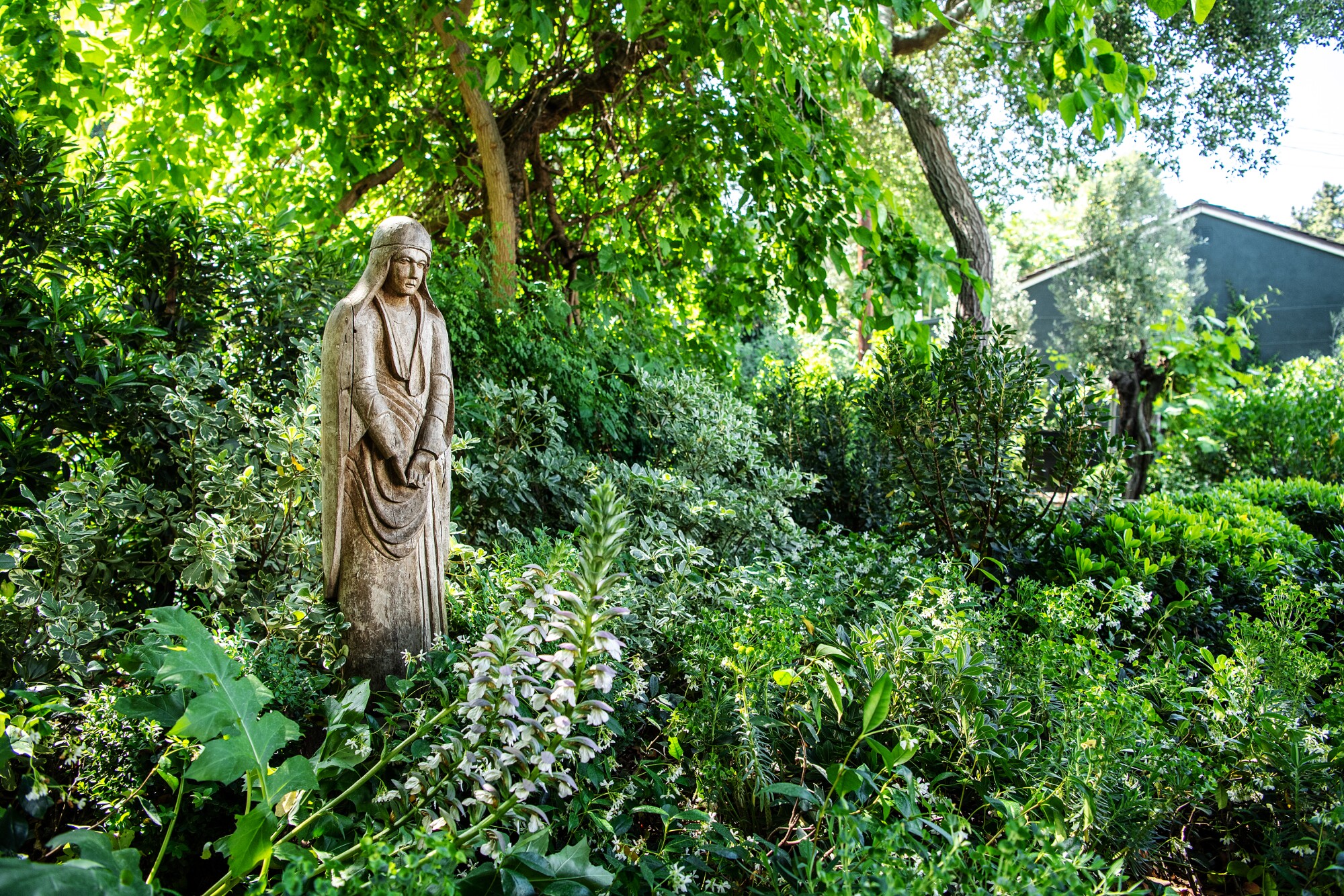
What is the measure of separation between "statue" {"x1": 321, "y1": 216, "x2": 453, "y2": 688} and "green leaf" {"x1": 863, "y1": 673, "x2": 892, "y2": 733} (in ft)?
4.85

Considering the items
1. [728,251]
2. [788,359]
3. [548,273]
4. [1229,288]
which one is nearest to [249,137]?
[548,273]

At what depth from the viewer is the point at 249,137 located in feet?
23.3

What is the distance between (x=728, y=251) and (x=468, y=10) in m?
2.63

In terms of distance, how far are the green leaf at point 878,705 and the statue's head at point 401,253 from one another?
6.37 ft

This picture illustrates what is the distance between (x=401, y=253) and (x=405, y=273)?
0.21 feet

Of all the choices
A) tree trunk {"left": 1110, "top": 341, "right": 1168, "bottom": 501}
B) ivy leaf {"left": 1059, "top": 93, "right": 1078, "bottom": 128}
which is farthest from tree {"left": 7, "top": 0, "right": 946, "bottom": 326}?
tree trunk {"left": 1110, "top": 341, "right": 1168, "bottom": 501}

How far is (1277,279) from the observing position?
733 inches

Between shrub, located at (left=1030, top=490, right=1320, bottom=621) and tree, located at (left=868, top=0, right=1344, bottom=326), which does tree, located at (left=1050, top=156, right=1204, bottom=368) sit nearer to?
tree, located at (left=868, top=0, right=1344, bottom=326)

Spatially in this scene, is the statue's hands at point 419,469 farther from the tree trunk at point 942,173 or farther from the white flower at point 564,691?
the tree trunk at point 942,173

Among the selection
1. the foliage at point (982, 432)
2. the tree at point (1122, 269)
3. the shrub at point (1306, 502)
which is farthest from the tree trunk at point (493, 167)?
the tree at point (1122, 269)

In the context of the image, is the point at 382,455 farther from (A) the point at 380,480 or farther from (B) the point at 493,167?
(B) the point at 493,167

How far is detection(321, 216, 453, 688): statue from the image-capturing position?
103 inches

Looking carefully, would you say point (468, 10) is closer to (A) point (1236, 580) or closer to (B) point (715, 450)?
(B) point (715, 450)

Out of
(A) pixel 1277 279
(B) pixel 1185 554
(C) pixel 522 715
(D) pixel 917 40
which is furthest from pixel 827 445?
(A) pixel 1277 279
